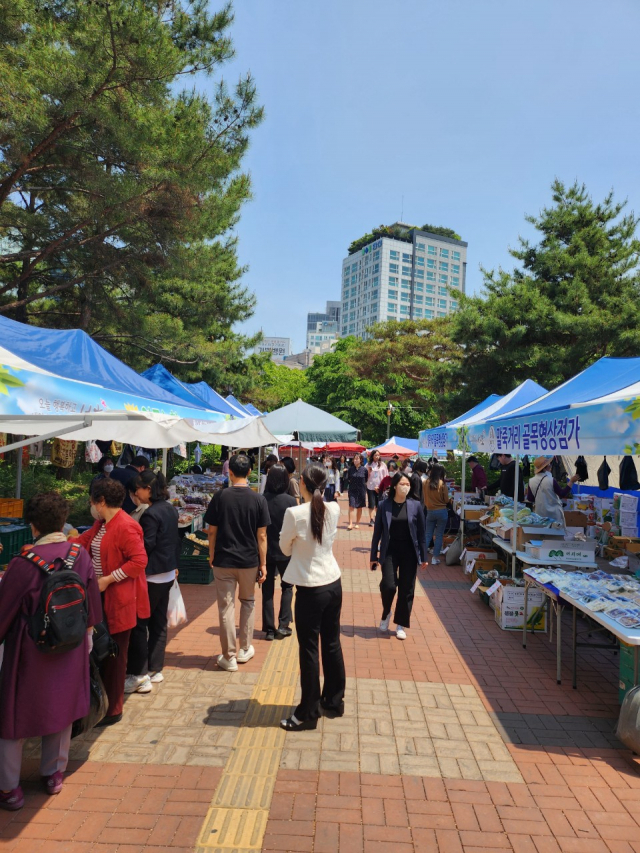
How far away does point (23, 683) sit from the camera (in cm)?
294

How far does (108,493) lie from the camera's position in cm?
385

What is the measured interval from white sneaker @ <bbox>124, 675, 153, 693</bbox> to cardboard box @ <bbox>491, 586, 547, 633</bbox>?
394 cm

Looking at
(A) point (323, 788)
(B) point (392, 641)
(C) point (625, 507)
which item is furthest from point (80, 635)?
(C) point (625, 507)

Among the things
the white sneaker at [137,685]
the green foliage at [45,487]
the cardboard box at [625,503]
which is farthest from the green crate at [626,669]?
the green foliage at [45,487]

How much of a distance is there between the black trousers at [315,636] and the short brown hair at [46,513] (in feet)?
5.48

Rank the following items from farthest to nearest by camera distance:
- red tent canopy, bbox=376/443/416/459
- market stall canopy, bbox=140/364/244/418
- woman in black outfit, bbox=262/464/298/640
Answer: red tent canopy, bbox=376/443/416/459 < market stall canopy, bbox=140/364/244/418 < woman in black outfit, bbox=262/464/298/640

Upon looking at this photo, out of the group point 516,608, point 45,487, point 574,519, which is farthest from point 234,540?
point 45,487

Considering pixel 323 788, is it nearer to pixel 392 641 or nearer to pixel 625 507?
pixel 392 641

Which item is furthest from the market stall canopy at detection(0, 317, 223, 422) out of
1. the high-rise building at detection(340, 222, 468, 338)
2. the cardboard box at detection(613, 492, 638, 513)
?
the high-rise building at detection(340, 222, 468, 338)

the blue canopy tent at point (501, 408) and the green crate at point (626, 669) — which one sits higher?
the blue canopy tent at point (501, 408)

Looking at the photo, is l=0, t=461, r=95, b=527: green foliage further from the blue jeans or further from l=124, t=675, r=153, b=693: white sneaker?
l=124, t=675, r=153, b=693: white sneaker

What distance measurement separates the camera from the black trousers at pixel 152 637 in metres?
4.53

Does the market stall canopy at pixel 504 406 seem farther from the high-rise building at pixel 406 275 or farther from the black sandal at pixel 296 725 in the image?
the high-rise building at pixel 406 275

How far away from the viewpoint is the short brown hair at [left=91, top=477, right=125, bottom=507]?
3807mm
